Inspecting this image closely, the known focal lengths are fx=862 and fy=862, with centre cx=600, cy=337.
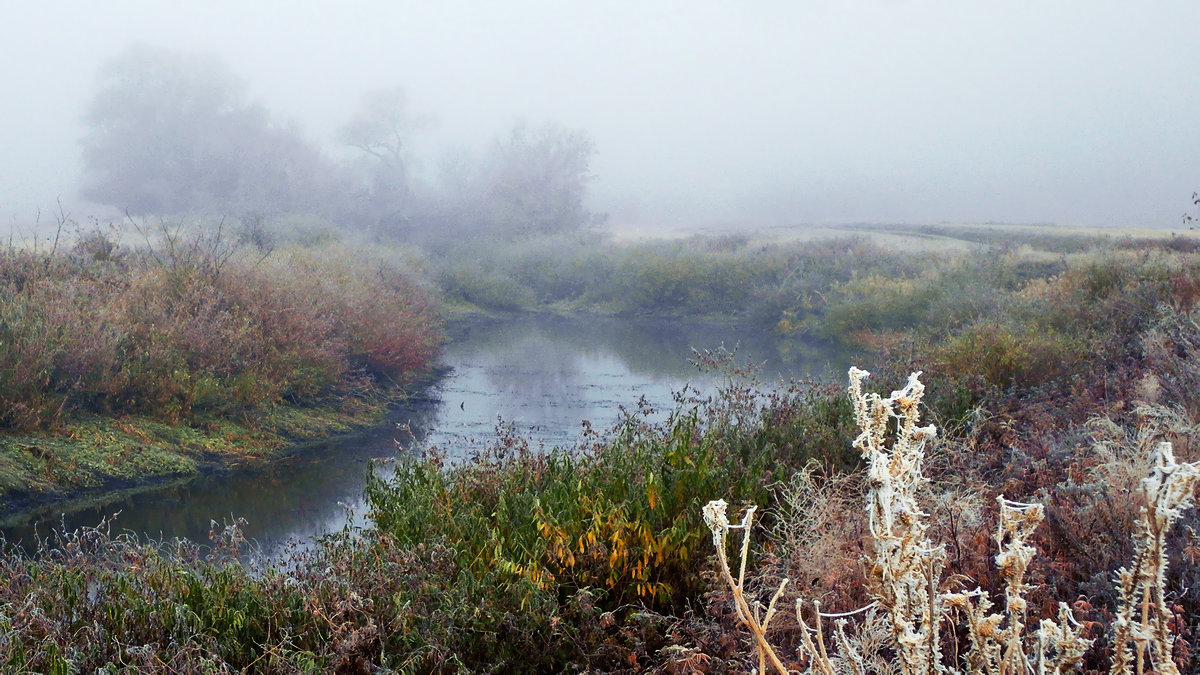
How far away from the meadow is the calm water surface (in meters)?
1.16

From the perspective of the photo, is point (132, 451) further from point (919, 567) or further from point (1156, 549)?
point (1156, 549)

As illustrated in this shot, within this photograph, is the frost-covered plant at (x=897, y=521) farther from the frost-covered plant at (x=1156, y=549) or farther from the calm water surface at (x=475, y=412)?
the calm water surface at (x=475, y=412)

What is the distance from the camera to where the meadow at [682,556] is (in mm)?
3266

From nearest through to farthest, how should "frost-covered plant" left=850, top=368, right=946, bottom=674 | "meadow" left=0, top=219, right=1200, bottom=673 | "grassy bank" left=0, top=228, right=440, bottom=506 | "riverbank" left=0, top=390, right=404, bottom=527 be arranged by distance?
"frost-covered plant" left=850, top=368, right=946, bottom=674 → "meadow" left=0, top=219, right=1200, bottom=673 → "riverbank" left=0, top=390, right=404, bottom=527 → "grassy bank" left=0, top=228, right=440, bottom=506

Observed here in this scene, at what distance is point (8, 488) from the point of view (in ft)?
23.3

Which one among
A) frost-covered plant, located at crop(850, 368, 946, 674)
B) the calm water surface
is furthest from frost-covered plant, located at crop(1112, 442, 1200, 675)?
the calm water surface

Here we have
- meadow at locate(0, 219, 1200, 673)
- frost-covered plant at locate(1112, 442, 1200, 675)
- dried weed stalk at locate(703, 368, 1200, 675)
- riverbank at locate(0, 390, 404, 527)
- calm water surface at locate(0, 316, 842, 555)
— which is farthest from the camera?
riverbank at locate(0, 390, 404, 527)

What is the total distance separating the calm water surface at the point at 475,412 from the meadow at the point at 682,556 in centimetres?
→ 116

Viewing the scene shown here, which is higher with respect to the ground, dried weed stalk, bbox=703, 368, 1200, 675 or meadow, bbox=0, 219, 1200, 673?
dried weed stalk, bbox=703, 368, 1200, 675

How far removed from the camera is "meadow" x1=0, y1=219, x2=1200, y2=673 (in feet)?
10.7

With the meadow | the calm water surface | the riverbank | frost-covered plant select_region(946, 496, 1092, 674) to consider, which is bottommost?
the calm water surface

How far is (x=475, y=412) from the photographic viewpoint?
37.2 ft

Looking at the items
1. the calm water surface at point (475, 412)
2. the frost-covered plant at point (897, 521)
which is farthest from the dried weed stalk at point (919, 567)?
the calm water surface at point (475, 412)

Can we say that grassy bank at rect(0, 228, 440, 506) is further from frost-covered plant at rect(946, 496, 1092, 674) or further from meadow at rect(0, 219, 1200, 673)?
frost-covered plant at rect(946, 496, 1092, 674)
